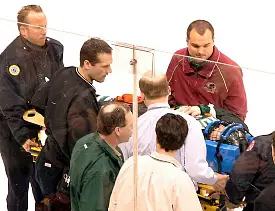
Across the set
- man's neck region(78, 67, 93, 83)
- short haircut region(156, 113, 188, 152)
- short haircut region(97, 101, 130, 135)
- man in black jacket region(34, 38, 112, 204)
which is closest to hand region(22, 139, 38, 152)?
man in black jacket region(34, 38, 112, 204)

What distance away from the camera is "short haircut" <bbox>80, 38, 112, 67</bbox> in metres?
5.09

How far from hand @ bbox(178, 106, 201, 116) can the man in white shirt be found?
2.42ft

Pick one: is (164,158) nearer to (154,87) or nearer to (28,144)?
(154,87)

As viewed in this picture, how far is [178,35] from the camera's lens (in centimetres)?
841

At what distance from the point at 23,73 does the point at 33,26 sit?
1.05 ft

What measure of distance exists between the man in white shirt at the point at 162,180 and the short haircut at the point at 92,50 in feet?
2.51

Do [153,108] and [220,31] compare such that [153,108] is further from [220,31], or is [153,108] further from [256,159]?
[220,31]

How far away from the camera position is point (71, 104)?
202 inches

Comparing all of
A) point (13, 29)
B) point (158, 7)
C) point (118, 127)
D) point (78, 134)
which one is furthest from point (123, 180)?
point (158, 7)

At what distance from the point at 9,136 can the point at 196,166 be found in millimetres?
1619

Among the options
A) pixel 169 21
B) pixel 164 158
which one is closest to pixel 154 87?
pixel 164 158

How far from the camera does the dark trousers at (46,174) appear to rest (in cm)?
539

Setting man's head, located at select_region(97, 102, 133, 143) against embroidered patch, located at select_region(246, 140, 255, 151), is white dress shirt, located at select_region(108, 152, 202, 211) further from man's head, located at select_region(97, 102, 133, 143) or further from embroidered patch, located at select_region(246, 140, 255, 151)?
embroidered patch, located at select_region(246, 140, 255, 151)

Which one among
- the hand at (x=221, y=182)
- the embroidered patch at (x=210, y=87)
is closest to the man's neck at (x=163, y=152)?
the hand at (x=221, y=182)
